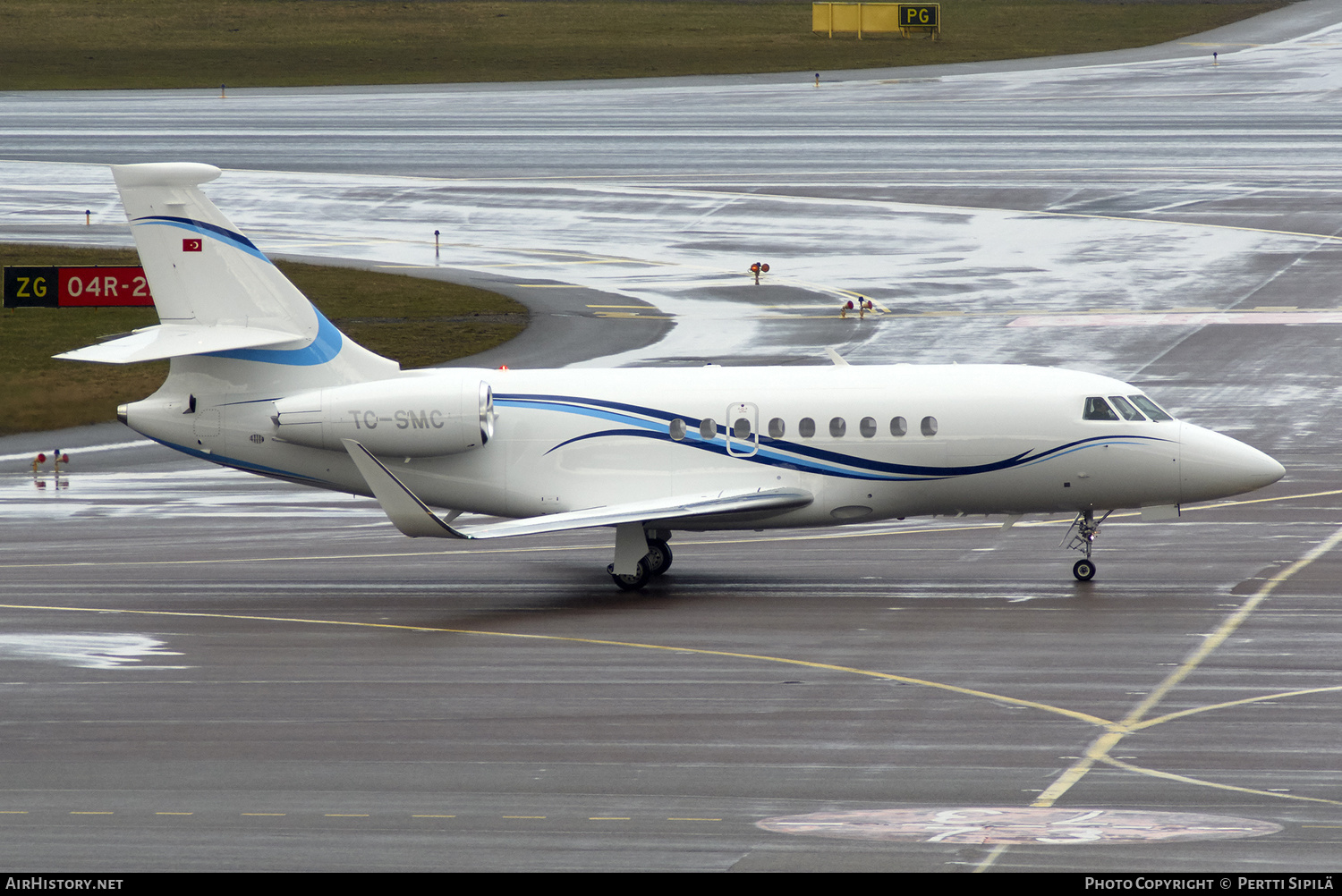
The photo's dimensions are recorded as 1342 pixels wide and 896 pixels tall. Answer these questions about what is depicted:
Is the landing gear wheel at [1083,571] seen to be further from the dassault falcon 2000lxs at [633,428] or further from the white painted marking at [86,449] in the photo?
the white painted marking at [86,449]

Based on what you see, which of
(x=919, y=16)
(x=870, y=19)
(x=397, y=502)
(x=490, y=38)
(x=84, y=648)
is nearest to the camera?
(x=84, y=648)

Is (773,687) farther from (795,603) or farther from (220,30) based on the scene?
(220,30)

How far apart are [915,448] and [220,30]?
112521 millimetres

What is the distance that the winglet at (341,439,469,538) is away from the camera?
27.7 metres

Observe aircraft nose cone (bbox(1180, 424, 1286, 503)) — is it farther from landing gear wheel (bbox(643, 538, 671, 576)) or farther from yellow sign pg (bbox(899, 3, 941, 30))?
yellow sign pg (bbox(899, 3, 941, 30))

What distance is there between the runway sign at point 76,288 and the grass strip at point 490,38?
58.1 metres

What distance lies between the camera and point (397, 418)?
30391mm

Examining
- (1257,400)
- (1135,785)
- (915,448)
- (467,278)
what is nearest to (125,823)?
(1135,785)

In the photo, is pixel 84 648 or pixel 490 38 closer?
pixel 84 648

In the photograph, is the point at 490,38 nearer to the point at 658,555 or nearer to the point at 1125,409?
the point at 658,555

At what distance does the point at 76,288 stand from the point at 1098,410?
130 feet

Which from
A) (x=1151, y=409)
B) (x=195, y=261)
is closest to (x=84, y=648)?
(x=195, y=261)

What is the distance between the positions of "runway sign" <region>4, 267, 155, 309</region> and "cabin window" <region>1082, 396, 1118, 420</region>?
1472 inches

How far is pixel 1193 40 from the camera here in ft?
385
